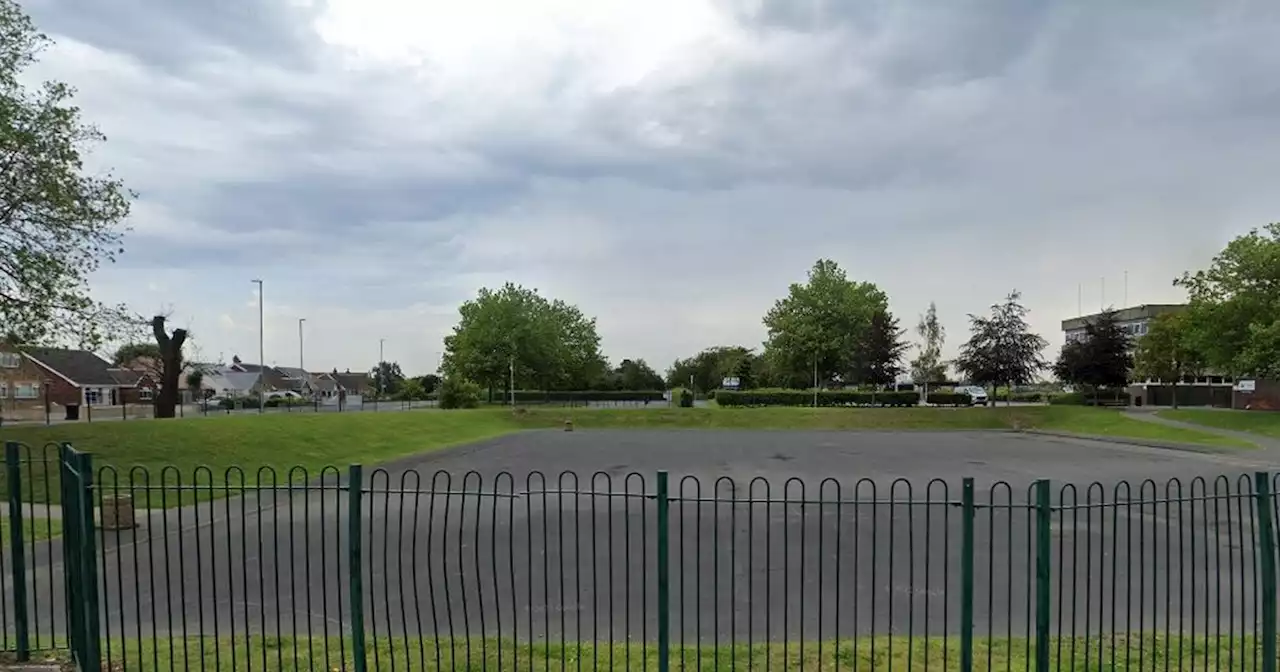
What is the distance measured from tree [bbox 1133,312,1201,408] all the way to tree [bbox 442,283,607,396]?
47.6m

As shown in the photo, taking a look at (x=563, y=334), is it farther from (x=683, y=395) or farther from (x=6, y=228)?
(x=6, y=228)

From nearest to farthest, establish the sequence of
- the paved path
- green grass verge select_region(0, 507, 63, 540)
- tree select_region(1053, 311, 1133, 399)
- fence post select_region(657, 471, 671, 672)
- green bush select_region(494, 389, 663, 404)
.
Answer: fence post select_region(657, 471, 671, 672) → green grass verge select_region(0, 507, 63, 540) → the paved path → tree select_region(1053, 311, 1133, 399) → green bush select_region(494, 389, 663, 404)

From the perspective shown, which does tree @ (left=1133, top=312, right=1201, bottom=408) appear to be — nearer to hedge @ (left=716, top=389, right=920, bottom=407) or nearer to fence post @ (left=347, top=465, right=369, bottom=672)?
hedge @ (left=716, top=389, right=920, bottom=407)

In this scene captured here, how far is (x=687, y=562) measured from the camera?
408 inches

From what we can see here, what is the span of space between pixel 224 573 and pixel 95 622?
4651mm

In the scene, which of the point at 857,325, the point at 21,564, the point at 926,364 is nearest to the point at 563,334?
the point at 857,325

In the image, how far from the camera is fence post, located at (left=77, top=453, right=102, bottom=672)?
17.8 feet

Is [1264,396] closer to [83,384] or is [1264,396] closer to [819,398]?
[819,398]

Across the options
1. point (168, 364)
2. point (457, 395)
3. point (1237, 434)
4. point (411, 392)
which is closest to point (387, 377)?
point (411, 392)

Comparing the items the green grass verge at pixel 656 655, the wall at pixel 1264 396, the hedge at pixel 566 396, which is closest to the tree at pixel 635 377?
the hedge at pixel 566 396

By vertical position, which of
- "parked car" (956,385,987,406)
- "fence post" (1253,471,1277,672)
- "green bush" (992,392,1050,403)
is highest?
"fence post" (1253,471,1277,672)

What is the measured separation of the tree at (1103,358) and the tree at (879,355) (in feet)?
42.1

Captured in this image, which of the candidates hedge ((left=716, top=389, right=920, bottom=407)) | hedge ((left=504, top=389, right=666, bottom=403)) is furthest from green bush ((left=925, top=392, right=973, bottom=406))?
hedge ((left=504, top=389, right=666, bottom=403))

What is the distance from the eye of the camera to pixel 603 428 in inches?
1785
